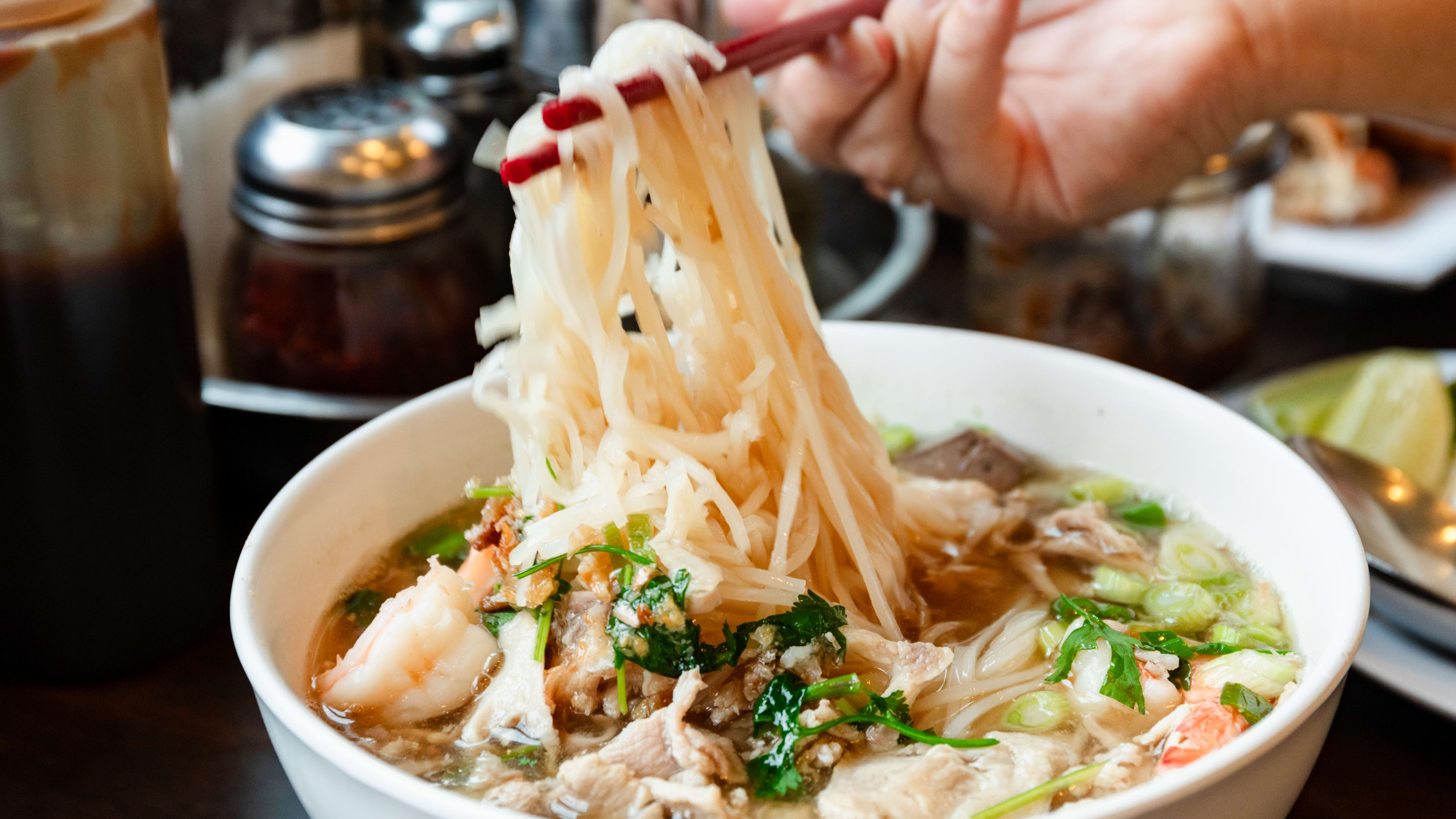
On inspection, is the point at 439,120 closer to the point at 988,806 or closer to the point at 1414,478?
the point at 988,806

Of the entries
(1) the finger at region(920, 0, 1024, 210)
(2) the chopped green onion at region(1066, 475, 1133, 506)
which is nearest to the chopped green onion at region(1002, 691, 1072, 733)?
(2) the chopped green onion at region(1066, 475, 1133, 506)

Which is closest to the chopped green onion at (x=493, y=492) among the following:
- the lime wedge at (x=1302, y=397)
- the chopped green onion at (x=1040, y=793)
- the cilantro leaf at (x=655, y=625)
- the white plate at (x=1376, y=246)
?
the cilantro leaf at (x=655, y=625)

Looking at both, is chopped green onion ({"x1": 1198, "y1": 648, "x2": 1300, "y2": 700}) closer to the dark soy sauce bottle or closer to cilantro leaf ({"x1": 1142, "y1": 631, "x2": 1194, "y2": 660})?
cilantro leaf ({"x1": 1142, "y1": 631, "x2": 1194, "y2": 660})

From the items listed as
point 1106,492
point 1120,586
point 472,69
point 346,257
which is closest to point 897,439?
point 1106,492

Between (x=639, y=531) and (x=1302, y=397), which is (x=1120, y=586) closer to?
(x=639, y=531)

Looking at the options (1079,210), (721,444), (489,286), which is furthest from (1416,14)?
(489,286)

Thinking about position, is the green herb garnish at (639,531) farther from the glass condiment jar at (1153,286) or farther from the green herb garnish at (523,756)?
the glass condiment jar at (1153,286)
